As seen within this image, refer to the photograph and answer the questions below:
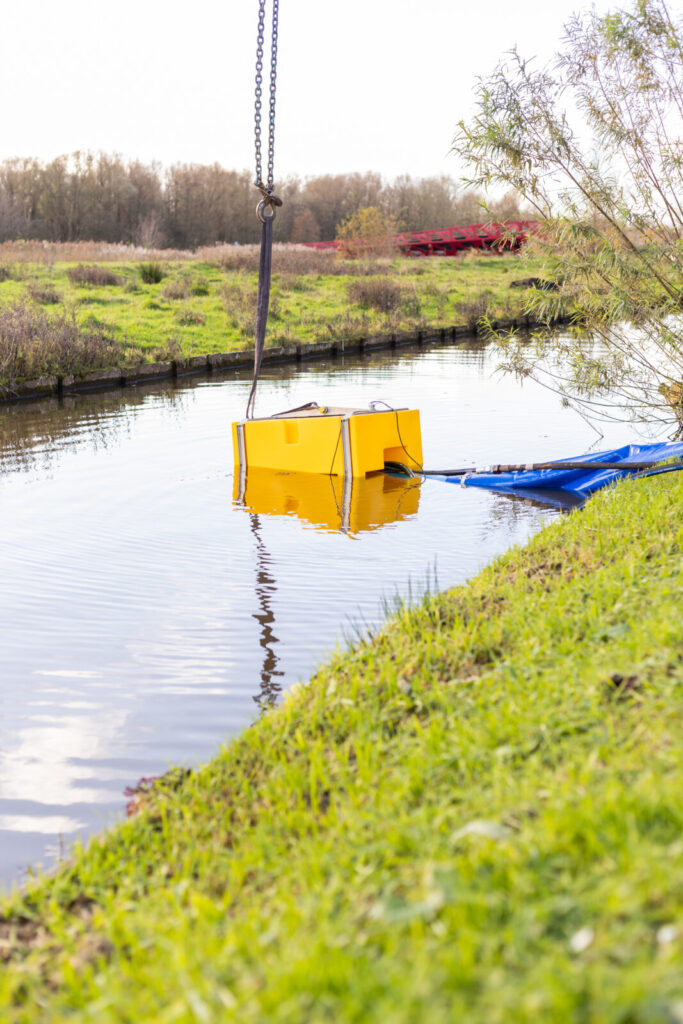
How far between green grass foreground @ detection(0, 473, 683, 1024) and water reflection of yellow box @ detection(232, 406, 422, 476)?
464cm

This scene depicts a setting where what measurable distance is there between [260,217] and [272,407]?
7194 millimetres

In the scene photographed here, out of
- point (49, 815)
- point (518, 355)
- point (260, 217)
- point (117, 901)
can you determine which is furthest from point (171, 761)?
point (518, 355)

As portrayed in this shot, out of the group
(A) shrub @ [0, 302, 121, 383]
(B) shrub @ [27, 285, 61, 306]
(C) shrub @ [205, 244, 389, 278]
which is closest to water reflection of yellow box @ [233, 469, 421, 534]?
(A) shrub @ [0, 302, 121, 383]

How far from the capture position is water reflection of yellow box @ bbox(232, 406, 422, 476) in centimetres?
848

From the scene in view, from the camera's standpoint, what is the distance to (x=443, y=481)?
922 cm

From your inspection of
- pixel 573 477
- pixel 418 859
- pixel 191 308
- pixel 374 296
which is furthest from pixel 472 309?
pixel 418 859

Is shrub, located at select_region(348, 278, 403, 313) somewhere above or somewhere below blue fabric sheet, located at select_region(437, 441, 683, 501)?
above

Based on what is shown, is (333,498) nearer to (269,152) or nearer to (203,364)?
(269,152)

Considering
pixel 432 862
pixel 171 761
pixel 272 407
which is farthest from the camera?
pixel 272 407

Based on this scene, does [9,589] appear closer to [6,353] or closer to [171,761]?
[171,761]

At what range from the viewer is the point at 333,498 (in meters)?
8.48

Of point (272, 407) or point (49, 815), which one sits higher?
point (272, 407)

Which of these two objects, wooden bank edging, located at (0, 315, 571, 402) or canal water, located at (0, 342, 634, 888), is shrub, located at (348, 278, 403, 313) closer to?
wooden bank edging, located at (0, 315, 571, 402)

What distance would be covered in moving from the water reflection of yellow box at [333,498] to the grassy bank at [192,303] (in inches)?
323
